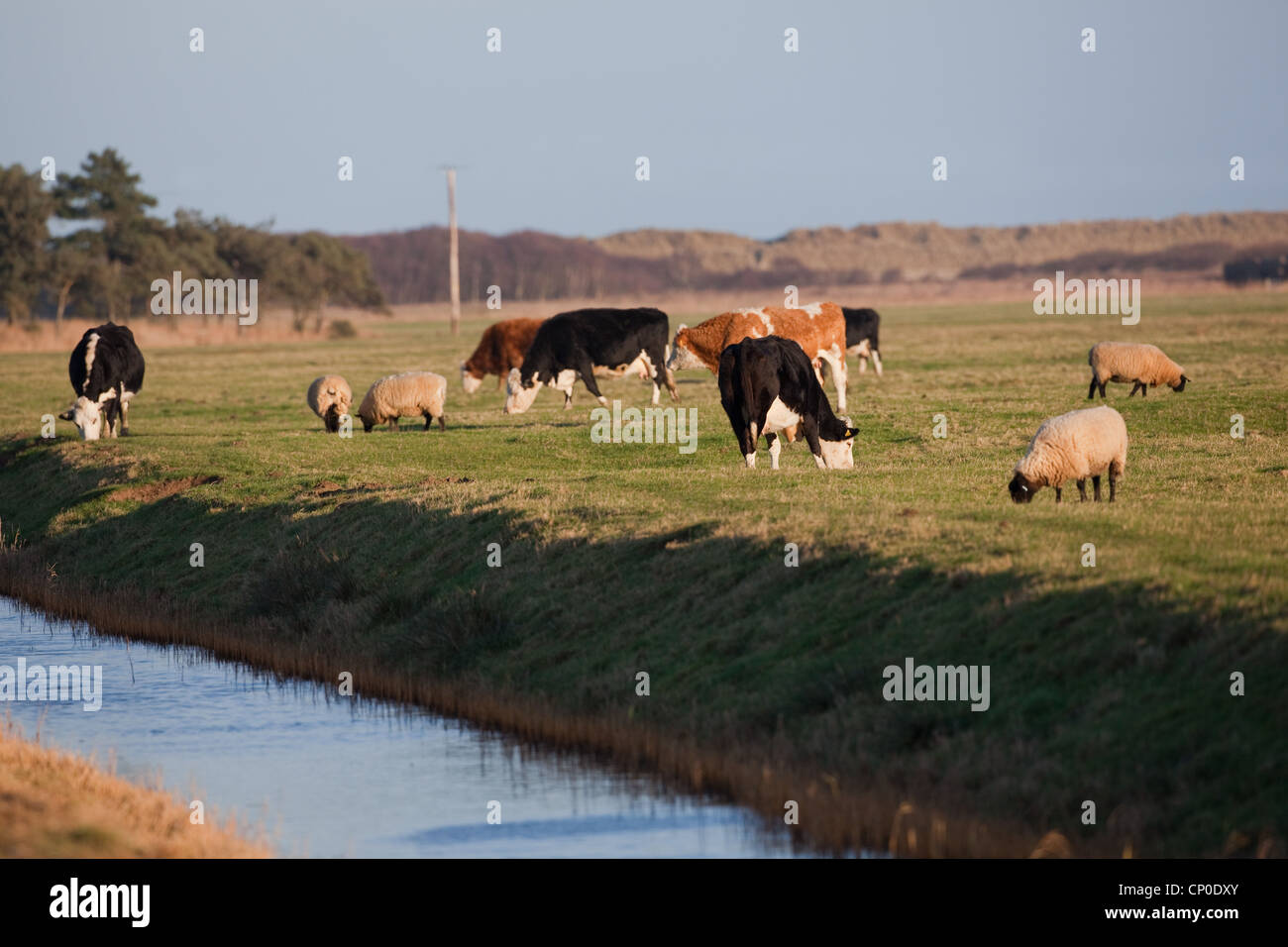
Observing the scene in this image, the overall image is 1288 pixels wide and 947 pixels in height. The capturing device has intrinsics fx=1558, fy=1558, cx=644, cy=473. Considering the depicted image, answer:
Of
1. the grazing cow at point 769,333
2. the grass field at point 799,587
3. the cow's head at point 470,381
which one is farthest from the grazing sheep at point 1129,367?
the cow's head at point 470,381

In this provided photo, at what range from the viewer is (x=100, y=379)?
30.5 meters

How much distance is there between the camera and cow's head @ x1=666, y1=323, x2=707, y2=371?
29919mm

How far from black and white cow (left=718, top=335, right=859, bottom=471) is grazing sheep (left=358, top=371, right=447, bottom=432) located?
1037cm

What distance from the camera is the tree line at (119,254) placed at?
290 feet

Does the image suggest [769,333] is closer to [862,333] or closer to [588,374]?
[588,374]

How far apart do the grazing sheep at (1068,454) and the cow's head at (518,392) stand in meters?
18.1

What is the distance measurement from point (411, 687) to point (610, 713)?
Answer: 9.52 feet

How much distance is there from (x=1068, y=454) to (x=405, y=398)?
16139 mm

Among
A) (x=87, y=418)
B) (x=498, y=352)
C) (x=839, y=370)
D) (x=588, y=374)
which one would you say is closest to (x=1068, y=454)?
(x=839, y=370)

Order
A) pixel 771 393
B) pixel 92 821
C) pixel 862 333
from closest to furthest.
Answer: pixel 92 821, pixel 771 393, pixel 862 333

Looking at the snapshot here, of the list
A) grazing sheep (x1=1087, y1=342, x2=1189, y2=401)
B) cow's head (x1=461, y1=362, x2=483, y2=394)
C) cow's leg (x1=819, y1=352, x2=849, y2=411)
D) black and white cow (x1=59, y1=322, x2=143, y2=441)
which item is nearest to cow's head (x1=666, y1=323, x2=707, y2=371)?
cow's leg (x1=819, y1=352, x2=849, y2=411)

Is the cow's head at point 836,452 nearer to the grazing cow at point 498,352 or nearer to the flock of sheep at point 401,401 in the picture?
the flock of sheep at point 401,401

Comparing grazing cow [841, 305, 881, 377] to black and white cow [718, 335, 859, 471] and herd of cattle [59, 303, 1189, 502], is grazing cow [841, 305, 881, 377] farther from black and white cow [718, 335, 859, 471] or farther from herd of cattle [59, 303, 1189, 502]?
black and white cow [718, 335, 859, 471]
